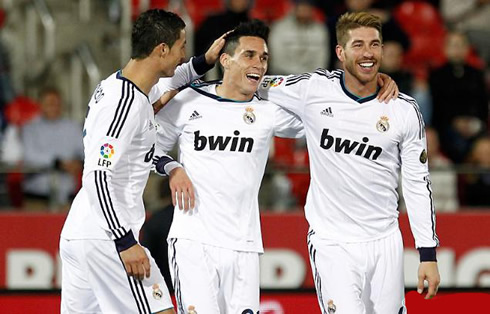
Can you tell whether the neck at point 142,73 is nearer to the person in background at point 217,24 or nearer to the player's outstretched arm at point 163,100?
the player's outstretched arm at point 163,100

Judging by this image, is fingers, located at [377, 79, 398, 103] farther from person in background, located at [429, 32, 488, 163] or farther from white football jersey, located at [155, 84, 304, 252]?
person in background, located at [429, 32, 488, 163]

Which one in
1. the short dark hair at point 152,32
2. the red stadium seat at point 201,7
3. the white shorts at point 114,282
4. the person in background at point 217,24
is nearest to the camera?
the white shorts at point 114,282

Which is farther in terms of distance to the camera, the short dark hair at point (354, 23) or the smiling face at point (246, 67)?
the smiling face at point (246, 67)

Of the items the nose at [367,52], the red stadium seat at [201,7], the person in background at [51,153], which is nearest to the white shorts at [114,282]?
the nose at [367,52]

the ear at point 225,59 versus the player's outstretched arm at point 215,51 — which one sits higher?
the player's outstretched arm at point 215,51

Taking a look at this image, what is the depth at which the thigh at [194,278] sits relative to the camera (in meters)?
6.56

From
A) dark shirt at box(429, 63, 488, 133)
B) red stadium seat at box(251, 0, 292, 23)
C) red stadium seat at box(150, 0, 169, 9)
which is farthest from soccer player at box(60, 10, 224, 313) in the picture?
red stadium seat at box(150, 0, 169, 9)

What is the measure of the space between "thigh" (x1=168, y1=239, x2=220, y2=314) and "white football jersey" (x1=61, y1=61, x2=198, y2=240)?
1.80 feet

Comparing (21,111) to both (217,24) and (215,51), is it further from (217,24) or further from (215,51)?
(215,51)

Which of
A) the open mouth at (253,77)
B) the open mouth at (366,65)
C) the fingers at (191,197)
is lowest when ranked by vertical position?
the fingers at (191,197)

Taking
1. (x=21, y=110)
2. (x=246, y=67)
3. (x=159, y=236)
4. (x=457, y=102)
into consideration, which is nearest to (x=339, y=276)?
(x=246, y=67)

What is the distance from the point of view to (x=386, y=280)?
658 cm

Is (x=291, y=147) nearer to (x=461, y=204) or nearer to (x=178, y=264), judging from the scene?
(x=461, y=204)

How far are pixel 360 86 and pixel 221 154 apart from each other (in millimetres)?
909
